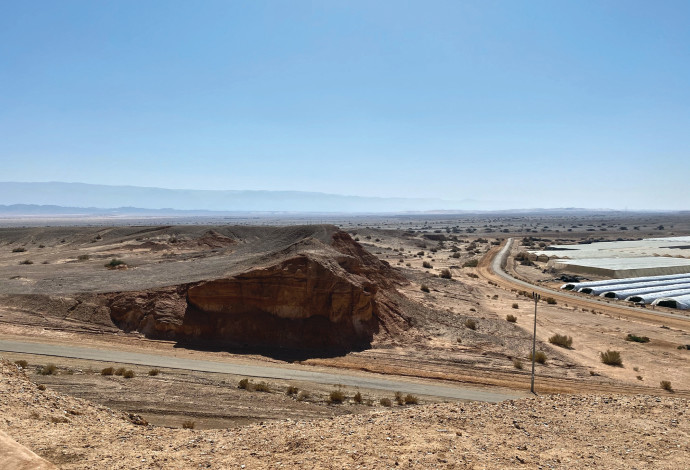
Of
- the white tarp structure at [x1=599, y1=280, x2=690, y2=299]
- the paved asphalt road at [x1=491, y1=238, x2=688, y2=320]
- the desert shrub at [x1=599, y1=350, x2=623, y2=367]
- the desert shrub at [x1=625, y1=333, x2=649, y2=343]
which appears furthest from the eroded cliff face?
the white tarp structure at [x1=599, y1=280, x2=690, y2=299]

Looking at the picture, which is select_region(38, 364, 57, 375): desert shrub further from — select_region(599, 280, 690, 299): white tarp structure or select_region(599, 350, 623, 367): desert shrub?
select_region(599, 280, 690, 299): white tarp structure

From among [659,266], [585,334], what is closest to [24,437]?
[585,334]

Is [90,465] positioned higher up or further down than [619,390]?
higher up

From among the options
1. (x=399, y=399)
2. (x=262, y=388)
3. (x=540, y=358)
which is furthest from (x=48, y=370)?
(x=540, y=358)

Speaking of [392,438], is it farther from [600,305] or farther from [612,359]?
[600,305]

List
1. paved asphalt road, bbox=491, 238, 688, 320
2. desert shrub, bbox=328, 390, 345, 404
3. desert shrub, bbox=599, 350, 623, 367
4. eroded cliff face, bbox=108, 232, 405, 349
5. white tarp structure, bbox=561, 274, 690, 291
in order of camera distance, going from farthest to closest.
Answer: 1. white tarp structure, bbox=561, 274, 690, 291
2. paved asphalt road, bbox=491, 238, 688, 320
3. eroded cliff face, bbox=108, 232, 405, 349
4. desert shrub, bbox=599, 350, 623, 367
5. desert shrub, bbox=328, 390, 345, 404

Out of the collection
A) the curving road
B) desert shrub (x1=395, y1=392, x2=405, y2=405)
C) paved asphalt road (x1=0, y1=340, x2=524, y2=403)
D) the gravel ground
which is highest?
the gravel ground

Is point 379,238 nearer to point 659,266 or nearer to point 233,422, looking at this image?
point 659,266

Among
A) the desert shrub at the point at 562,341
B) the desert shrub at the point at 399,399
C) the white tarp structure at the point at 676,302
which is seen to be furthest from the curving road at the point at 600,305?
the desert shrub at the point at 399,399

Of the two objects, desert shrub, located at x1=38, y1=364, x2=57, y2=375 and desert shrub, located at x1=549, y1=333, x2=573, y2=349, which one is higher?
desert shrub, located at x1=38, y1=364, x2=57, y2=375
